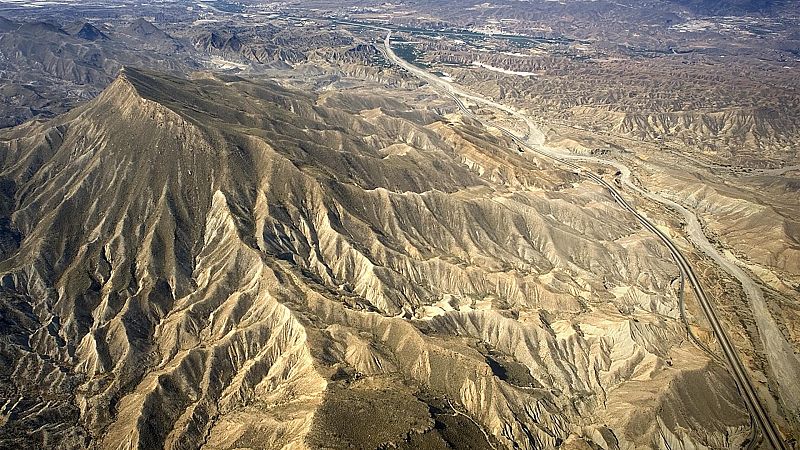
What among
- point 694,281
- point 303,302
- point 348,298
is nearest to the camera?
point 303,302

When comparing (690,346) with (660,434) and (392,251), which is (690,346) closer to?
(660,434)

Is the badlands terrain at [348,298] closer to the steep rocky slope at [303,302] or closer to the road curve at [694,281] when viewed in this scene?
the steep rocky slope at [303,302]

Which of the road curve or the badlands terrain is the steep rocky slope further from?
the road curve

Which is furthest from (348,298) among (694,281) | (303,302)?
(694,281)

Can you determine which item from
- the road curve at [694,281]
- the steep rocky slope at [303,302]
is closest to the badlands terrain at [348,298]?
the steep rocky slope at [303,302]

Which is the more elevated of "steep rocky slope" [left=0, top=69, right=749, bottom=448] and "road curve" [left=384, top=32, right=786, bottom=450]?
"steep rocky slope" [left=0, top=69, right=749, bottom=448]

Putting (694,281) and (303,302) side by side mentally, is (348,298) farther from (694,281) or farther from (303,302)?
(694,281)

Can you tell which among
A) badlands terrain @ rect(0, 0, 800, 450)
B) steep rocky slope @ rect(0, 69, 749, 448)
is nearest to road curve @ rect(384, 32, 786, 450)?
badlands terrain @ rect(0, 0, 800, 450)

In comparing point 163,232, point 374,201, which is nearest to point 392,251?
point 374,201
